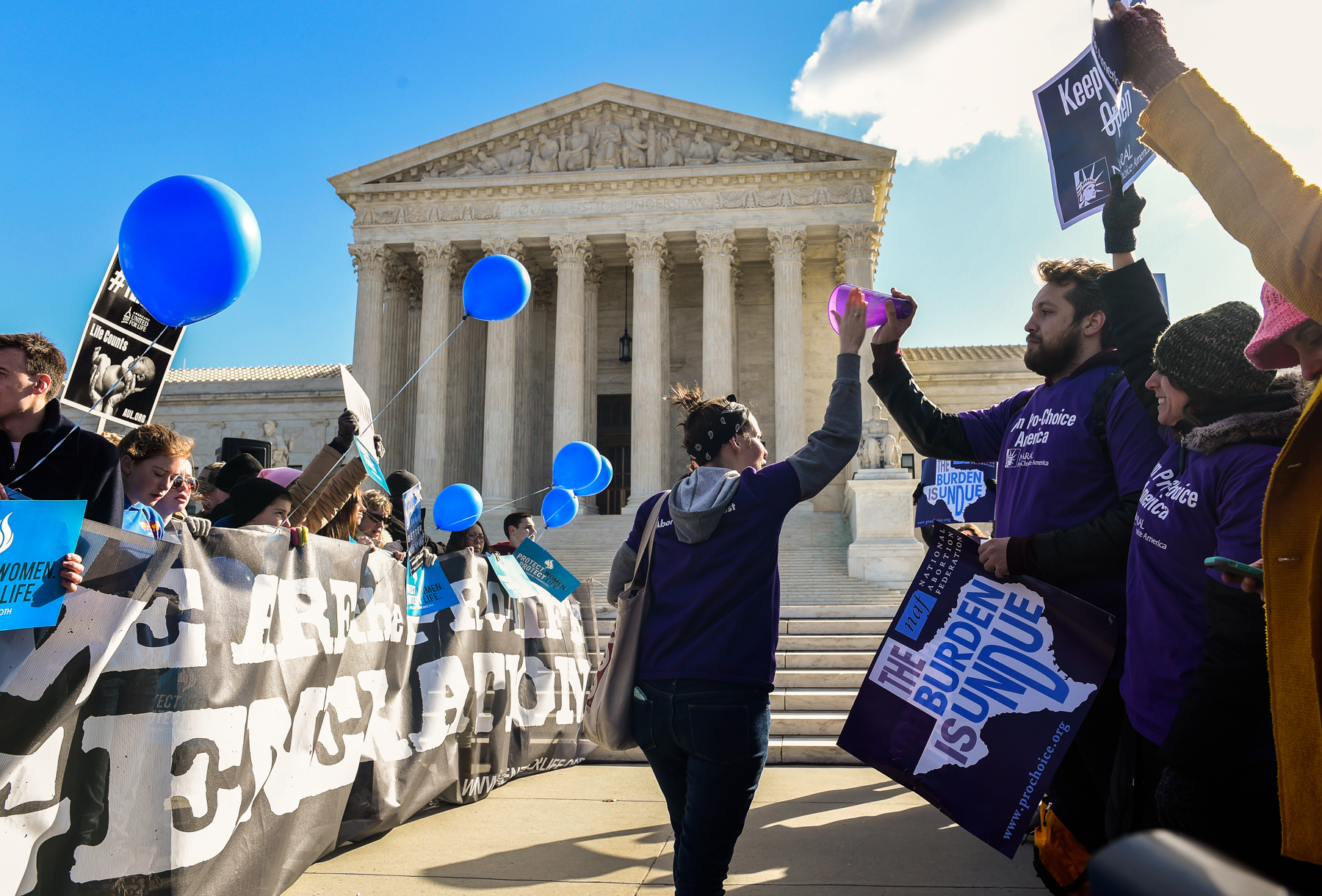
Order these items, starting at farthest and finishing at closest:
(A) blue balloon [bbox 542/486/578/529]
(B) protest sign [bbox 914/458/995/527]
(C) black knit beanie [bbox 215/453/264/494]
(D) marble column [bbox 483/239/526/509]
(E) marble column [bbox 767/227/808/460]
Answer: (D) marble column [bbox 483/239/526/509]
(E) marble column [bbox 767/227/808/460]
(A) blue balloon [bbox 542/486/578/529]
(B) protest sign [bbox 914/458/995/527]
(C) black knit beanie [bbox 215/453/264/494]

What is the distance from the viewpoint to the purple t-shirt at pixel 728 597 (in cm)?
301

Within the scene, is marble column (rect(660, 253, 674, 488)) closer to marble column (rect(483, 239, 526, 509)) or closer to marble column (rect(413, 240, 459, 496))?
marble column (rect(483, 239, 526, 509))

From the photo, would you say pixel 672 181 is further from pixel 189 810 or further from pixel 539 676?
pixel 189 810

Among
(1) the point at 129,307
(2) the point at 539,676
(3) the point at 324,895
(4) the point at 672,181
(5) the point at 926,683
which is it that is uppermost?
(4) the point at 672,181

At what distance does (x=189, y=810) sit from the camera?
334 centimetres

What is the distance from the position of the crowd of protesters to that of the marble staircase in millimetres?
1508

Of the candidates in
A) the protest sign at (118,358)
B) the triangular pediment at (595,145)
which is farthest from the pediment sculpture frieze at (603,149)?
the protest sign at (118,358)

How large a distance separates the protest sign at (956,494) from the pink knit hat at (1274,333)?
7286 mm

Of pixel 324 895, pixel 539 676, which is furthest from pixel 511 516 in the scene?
pixel 324 895

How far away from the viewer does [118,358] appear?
5430mm

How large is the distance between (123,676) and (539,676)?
11.9 ft

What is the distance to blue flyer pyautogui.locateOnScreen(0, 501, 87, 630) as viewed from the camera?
9.54ft

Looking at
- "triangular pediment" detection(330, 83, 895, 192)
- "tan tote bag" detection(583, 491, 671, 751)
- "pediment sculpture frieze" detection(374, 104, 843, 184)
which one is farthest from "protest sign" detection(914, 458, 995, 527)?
"pediment sculpture frieze" detection(374, 104, 843, 184)

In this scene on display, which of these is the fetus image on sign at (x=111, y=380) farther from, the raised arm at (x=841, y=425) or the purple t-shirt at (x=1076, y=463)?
the purple t-shirt at (x=1076, y=463)
